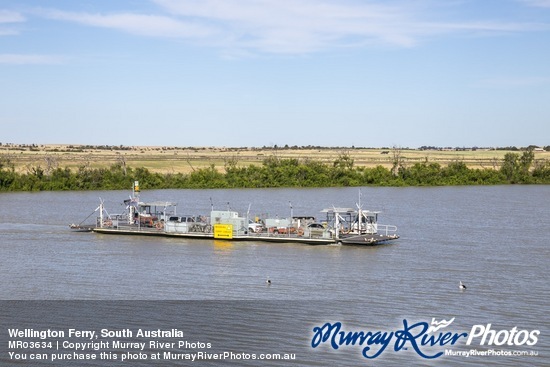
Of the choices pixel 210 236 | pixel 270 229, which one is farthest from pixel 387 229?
pixel 210 236

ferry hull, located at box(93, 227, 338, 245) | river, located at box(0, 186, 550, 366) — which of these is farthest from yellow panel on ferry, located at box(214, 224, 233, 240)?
river, located at box(0, 186, 550, 366)

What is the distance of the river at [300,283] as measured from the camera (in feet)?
90.0

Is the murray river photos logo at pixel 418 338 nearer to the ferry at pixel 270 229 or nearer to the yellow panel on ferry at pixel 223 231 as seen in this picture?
the ferry at pixel 270 229

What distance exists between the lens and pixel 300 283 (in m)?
37.4

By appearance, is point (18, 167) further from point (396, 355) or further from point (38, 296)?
point (396, 355)

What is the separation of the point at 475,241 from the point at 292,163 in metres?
64.3

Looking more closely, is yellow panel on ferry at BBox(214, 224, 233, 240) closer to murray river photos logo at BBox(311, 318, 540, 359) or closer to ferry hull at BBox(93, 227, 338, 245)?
ferry hull at BBox(93, 227, 338, 245)

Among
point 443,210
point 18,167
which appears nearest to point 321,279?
point 443,210

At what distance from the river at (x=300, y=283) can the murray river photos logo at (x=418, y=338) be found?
197mm

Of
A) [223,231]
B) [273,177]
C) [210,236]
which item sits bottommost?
[210,236]

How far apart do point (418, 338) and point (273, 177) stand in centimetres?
8399

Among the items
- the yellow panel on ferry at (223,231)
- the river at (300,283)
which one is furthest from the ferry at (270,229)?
the river at (300,283)

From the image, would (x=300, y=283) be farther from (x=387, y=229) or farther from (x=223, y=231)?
(x=387, y=229)

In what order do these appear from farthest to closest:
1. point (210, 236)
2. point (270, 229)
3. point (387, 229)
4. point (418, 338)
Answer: point (387, 229)
point (210, 236)
point (270, 229)
point (418, 338)
